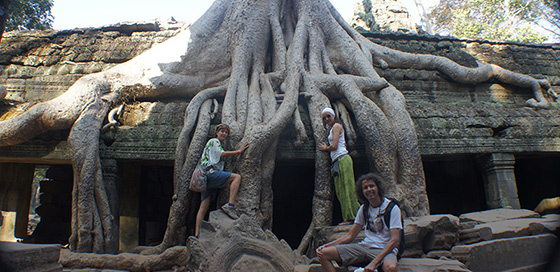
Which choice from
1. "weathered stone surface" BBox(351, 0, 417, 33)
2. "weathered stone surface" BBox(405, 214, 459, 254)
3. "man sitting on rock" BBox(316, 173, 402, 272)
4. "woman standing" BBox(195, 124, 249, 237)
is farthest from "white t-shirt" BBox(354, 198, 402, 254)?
"weathered stone surface" BBox(351, 0, 417, 33)

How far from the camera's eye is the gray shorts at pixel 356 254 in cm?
222

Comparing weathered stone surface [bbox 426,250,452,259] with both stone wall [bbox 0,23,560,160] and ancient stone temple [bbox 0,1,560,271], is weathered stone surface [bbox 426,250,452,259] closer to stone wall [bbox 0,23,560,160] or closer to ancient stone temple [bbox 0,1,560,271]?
ancient stone temple [bbox 0,1,560,271]

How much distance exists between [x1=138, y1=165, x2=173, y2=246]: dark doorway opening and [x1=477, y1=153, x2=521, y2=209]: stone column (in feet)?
16.3

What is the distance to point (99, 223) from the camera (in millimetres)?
3621

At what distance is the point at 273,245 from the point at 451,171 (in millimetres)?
4777

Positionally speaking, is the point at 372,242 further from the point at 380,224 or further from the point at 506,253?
the point at 506,253

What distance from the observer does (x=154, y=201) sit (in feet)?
19.0

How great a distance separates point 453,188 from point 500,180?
1.76 m

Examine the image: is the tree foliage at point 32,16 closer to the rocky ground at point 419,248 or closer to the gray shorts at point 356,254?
the rocky ground at point 419,248

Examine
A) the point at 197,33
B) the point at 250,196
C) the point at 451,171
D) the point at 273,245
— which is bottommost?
the point at 273,245

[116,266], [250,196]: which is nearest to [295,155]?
[250,196]

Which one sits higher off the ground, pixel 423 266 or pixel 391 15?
A: pixel 391 15

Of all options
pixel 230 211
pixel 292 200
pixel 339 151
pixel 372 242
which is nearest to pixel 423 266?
pixel 372 242

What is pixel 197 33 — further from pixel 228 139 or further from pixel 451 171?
pixel 451 171
